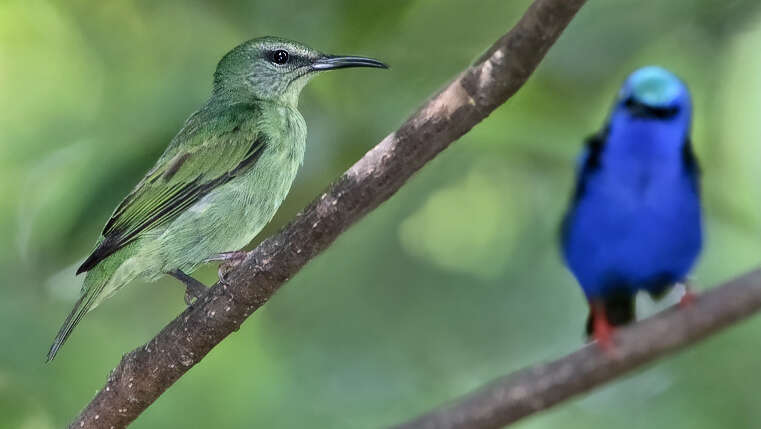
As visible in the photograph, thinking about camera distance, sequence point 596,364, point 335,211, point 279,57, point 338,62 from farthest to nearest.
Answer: point 279,57
point 338,62
point 335,211
point 596,364

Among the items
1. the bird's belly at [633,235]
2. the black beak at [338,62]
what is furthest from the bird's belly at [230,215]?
the bird's belly at [633,235]

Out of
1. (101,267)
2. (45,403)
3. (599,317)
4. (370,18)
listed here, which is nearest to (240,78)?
(370,18)

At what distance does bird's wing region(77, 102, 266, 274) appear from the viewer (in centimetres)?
229

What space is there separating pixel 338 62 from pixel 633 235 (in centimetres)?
210

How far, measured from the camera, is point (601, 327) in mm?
851

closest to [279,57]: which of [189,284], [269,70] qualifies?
[269,70]

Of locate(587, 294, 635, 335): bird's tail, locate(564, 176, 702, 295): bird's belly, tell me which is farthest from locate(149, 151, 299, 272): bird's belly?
locate(564, 176, 702, 295): bird's belly

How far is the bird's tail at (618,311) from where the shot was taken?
86 centimetres

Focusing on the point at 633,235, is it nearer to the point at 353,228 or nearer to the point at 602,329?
the point at 602,329

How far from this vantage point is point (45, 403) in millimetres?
3443

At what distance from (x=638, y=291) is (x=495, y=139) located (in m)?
2.27

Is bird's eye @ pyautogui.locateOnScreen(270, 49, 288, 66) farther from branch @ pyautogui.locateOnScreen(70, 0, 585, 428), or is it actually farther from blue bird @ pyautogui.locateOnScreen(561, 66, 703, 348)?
blue bird @ pyautogui.locateOnScreen(561, 66, 703, 348)

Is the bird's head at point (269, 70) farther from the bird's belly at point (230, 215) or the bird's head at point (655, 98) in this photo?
the bird's head at point (655, 98)

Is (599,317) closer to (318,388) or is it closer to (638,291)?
(638,291)
